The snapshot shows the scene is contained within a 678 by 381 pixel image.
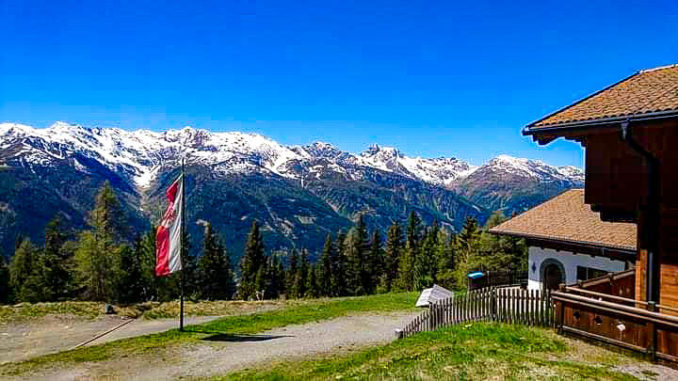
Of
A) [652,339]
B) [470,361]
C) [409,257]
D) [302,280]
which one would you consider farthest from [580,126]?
[302,280]

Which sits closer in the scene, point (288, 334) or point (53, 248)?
point (288, 334)

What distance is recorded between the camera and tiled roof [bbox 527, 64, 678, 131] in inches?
396

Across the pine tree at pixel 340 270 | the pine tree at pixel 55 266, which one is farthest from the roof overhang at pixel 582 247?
the pine tree at pixel 340 270

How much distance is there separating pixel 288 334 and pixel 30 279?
174ft

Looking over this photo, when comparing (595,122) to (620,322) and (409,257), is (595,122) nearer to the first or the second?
(620,322)

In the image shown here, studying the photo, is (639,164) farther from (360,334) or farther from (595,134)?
(360,334)

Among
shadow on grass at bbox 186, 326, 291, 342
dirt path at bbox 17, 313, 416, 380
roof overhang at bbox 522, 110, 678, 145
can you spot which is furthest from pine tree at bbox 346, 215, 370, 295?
roof overhang at bbox 522, 110, 678, 145

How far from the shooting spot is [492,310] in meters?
Result: 15.1

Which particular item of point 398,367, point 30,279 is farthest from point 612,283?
point 30,279

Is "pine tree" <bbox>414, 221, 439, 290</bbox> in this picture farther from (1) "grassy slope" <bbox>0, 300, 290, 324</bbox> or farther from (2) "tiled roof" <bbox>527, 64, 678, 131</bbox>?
(2) "tiled roof" <bbox>527, 64, 678, 131</bbox>

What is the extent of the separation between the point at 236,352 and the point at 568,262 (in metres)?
18.1

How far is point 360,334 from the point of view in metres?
19.2

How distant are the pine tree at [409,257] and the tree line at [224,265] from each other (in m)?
0.19

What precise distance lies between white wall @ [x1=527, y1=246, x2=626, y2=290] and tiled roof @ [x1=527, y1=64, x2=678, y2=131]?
11901mm
